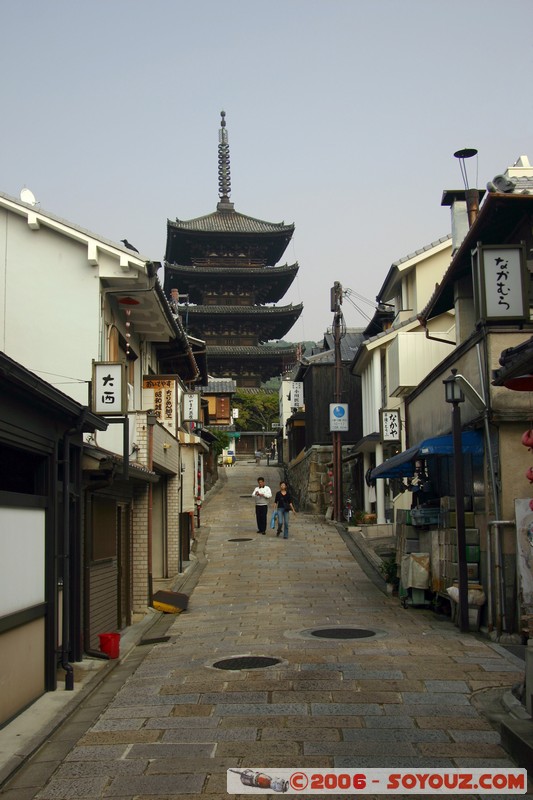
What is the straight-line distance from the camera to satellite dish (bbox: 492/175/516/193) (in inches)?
526

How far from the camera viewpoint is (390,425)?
28281mm

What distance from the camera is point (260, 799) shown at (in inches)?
251

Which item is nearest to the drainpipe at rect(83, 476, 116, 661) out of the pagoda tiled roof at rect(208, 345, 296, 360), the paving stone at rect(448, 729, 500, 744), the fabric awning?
the paving stone at rect(448, 729, 500, 744)

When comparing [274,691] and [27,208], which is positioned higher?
[27,208]

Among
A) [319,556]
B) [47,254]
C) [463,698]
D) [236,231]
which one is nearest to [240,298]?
[236,231]

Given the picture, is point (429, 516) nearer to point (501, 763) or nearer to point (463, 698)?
point (463, 698)

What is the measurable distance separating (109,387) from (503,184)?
287 inches

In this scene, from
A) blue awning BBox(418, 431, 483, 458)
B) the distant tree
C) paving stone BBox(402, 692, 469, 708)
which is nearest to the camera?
paving stone BBox(402, 692, 469, 708)

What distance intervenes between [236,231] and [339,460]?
36026 millimetres

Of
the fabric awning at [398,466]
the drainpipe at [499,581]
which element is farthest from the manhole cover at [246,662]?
the fabric awning at [398,466]

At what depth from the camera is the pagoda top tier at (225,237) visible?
66.7 meters

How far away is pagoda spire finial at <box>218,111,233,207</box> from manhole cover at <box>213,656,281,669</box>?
63917 millimetres

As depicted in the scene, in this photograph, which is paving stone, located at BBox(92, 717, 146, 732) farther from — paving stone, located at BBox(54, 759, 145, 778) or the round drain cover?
the round drain cover

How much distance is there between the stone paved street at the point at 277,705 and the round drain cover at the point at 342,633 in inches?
7.8
